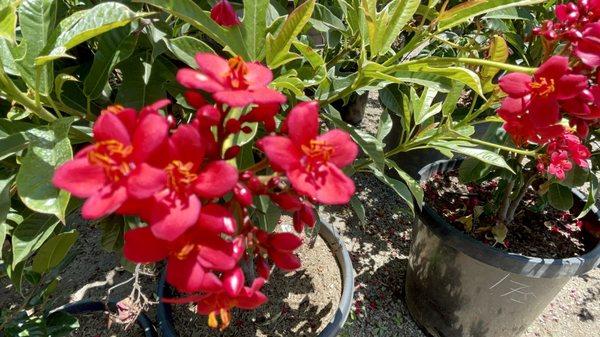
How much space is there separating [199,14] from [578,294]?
1994mm

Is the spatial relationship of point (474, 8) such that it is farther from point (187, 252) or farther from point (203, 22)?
point (187, 252)

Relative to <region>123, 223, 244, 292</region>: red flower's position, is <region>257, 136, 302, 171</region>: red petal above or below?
above

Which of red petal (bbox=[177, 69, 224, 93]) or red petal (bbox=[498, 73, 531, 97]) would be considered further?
red petal (bbox=[498, 73, 531, 97])

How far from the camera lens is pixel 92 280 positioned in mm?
1738

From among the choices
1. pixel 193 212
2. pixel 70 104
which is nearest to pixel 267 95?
pixel 193 212

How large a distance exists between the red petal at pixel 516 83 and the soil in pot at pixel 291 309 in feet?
2.85

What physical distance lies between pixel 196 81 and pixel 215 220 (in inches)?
5.7

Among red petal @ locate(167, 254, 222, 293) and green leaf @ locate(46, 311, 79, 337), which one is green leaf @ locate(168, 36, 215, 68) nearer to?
red petal @ locate(167, 254, 222, 293)

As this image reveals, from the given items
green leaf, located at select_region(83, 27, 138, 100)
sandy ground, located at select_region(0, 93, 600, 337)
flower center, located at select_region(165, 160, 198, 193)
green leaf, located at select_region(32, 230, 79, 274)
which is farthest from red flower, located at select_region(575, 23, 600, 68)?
sandy ground, located at select_region(0, 93, 600, 337)

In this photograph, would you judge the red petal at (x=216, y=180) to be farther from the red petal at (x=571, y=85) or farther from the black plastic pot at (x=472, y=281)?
the black plastic pot at (x=472, y=281)

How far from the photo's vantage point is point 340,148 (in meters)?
0.52

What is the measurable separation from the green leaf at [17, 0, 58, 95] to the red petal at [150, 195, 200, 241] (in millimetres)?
333

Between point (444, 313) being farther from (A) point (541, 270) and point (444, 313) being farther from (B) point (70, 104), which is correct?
(B) point (70, 104)

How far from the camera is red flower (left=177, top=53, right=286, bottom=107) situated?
473 millimetres
